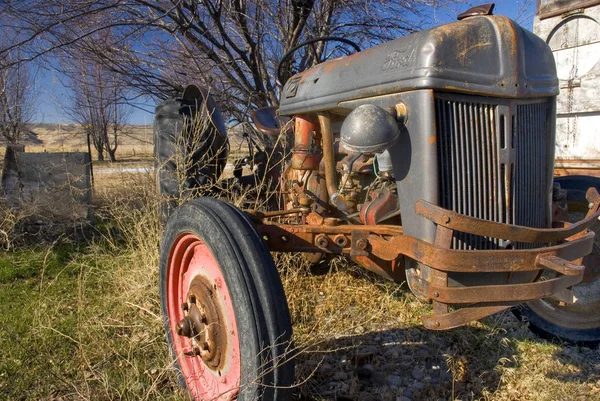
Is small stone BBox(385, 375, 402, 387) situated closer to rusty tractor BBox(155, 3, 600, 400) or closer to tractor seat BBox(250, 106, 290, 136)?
rusty tractor BBox(155, 3, 600, 400)

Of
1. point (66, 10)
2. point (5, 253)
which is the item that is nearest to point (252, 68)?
point (66, 10)

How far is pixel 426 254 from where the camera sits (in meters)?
1.78

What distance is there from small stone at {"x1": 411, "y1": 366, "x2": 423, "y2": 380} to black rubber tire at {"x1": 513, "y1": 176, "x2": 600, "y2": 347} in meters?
0.89

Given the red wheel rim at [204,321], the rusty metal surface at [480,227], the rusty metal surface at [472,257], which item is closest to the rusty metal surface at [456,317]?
the rusty metal surface at [472,257]

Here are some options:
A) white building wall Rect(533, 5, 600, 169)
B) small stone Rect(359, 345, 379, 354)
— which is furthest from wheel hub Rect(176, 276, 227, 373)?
white building wall Rect(533, 5, 600, 169)

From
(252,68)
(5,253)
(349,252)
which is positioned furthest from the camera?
(252,68)

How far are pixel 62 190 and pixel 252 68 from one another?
2813 millimetres

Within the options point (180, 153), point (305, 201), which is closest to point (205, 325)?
point (305, 201)

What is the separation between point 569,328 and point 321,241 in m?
1.92

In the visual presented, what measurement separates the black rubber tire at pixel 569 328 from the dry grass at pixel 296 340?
61 mm

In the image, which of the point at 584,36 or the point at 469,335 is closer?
the point at 469,335

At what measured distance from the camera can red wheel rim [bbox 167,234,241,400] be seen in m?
2.00

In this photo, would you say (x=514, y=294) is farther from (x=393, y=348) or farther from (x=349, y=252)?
(x=393, y=348)

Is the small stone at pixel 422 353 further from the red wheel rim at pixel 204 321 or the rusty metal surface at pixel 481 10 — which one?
the rusty metal surface at pixel 481 10
